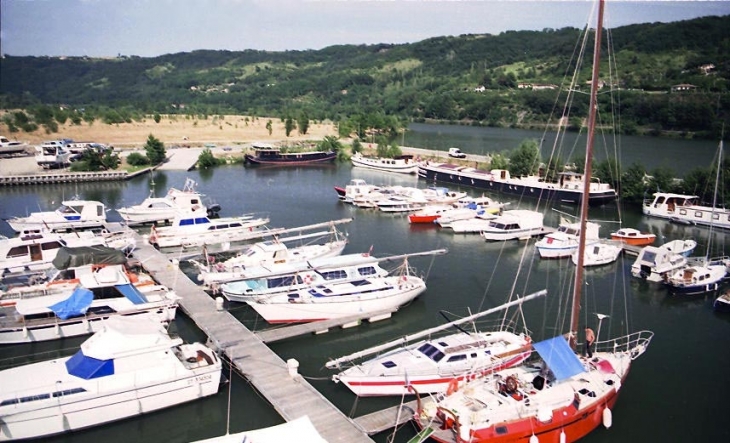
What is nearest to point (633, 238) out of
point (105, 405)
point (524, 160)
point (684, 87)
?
point (524, 160)

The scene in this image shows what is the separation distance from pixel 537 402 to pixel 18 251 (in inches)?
1090

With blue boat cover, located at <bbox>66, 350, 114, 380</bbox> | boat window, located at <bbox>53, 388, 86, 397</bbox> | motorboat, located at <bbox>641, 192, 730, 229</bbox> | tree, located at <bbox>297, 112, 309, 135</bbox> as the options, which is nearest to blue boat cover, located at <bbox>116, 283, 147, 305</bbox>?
blue boat cover, located at <bbox>66, 350, 114, 380</bbox>

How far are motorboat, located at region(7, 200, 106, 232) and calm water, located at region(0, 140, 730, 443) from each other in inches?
142

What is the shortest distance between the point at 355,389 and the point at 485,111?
13735 centimetres

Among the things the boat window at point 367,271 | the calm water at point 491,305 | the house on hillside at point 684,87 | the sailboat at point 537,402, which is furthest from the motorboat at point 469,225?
the house on hillside at point 684,87

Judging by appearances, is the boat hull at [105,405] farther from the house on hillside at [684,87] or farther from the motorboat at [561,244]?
the house on hillside at [684,87]

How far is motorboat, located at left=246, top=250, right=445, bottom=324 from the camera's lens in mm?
25725

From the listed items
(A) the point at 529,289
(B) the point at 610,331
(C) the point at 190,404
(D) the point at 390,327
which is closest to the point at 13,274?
(C) the point at 190,404

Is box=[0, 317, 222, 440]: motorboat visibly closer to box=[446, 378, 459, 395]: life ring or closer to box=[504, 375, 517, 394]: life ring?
box=[446, 378, 459, 395]: life ring

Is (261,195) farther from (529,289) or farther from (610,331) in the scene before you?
(610,331)

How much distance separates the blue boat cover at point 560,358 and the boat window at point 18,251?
2708 cm

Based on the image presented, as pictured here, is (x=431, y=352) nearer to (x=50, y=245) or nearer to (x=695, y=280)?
(x=695, y=280)

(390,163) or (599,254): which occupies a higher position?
(390,163)

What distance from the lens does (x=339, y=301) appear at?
85.5 ft
